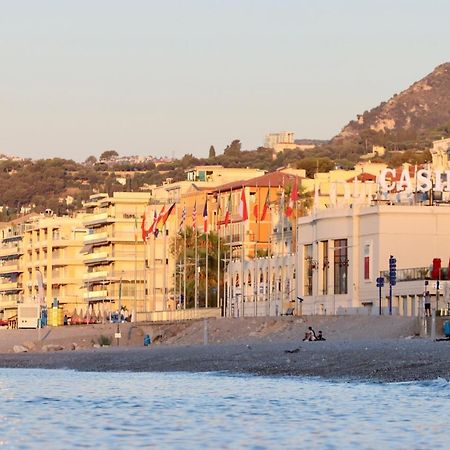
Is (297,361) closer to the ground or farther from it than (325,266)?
closer to the ground

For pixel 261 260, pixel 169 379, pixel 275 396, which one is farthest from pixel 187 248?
pixel 275 396

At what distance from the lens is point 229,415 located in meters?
47.7

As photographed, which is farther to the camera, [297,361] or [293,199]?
[293,199]

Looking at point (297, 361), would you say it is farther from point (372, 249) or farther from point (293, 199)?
point (293, 199)

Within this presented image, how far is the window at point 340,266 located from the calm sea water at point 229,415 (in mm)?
65993

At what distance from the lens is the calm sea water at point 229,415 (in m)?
40.9

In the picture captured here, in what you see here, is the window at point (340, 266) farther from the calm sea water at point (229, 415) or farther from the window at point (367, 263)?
the calm sea water at point (229, 415)

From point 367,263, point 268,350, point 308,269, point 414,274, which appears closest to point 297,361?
point 268,350

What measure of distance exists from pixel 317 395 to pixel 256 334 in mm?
69385

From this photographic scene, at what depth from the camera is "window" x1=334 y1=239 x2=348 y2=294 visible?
13125 cm

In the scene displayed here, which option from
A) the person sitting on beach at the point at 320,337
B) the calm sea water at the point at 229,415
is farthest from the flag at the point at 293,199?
the calm sea water at the point at 229,415

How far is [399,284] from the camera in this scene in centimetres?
12194

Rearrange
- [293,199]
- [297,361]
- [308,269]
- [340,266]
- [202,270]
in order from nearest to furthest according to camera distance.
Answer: [297,361] → [340,266] → [308,269] → [293,199] → [202,270]

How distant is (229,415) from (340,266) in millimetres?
84701
